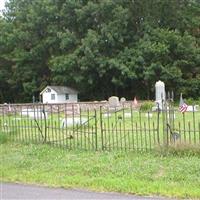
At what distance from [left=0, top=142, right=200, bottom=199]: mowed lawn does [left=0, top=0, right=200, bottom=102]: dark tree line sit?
37148 millimetres

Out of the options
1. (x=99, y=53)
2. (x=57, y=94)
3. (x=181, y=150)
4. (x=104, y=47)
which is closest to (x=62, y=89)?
(x=57, y=94)

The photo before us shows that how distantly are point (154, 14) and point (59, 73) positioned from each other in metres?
11.9

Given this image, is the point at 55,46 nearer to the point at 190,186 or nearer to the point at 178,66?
the point at 178,66

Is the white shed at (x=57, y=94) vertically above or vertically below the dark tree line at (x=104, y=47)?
below

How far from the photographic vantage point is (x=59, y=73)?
5234cm

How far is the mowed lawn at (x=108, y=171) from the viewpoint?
313 inches

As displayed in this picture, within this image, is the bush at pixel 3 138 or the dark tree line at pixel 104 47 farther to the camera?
the dark tree line at pixel 104 47

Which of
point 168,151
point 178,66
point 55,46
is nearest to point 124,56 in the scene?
point 178,66

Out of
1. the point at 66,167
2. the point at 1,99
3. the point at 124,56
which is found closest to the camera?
the point at 66,167

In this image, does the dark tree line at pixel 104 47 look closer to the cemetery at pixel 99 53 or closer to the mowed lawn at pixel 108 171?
the cemetery at pixel 99 53

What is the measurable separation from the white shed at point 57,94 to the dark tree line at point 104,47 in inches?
43.4

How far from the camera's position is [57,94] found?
168 feet

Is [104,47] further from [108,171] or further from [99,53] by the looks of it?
[108,171]

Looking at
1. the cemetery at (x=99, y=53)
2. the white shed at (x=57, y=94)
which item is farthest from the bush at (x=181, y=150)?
the white shed at (x=57, y=94)
